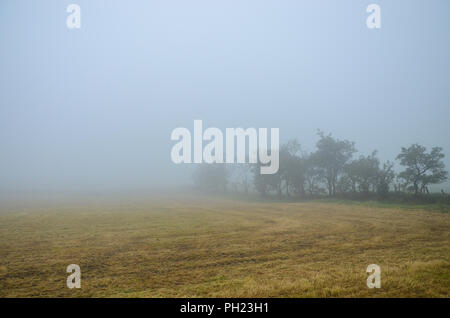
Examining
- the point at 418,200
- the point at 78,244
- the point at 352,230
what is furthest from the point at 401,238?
the point at 418,200

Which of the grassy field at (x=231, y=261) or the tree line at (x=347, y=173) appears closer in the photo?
the grassy field at (x=231, y=261)

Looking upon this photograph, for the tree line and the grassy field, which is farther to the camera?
the tree line

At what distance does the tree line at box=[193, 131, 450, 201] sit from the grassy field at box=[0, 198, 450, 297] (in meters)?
18.7

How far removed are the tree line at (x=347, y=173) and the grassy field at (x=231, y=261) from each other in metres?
18.7

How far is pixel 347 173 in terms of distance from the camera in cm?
3969

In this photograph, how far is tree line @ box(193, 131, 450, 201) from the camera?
30469 mm

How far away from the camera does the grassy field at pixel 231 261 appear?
696cm

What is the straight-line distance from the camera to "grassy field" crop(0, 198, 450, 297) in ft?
22.9

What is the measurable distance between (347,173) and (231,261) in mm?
37720

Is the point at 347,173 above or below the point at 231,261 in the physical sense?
above

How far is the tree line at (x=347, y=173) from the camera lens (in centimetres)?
3047

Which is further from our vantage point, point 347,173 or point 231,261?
point 347,173
